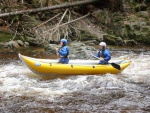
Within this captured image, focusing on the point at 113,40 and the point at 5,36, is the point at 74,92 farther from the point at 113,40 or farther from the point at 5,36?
the point at 113,40

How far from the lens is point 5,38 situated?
12.6 metres

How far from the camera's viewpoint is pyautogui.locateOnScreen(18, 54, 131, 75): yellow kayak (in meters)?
8.16

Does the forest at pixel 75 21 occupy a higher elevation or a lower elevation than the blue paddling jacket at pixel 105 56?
higher

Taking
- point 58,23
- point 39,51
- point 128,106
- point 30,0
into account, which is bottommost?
point 128,106

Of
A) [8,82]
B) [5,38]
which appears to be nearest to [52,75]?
[8,82]

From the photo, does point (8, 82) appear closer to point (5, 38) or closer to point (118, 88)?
point (118, 88)

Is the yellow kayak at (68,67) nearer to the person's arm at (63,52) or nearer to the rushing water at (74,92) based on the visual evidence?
the rushing water at (74,92)

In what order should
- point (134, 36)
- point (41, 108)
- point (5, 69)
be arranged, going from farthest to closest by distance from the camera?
point (134, 36) < point (5, 69) < point (41, 108)

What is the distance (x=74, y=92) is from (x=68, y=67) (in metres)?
1.38

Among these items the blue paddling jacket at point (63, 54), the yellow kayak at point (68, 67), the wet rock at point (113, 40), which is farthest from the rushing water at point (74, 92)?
the wet rock at point (113, 40)

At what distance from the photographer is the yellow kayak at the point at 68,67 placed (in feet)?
26.8

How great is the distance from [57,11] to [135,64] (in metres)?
5.42

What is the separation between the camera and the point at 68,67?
8273mm

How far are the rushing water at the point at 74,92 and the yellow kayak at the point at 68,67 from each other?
169 mm
